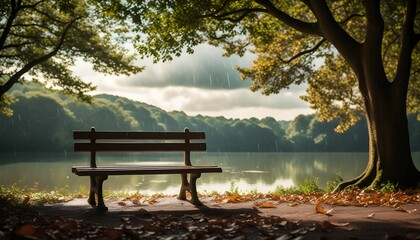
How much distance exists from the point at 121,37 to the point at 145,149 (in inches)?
416

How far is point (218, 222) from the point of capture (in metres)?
5.36

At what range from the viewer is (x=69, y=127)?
12038 centimetres

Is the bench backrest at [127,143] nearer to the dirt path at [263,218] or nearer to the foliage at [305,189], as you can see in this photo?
the dirt path at [263,218]

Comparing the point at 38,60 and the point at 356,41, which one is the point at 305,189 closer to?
the point at 356,41

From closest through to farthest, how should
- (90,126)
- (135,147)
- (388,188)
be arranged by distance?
(135,147) < (388,188) < (90,126)

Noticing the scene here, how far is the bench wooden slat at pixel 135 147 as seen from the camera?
7838 millimetres

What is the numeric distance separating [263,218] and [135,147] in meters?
3.28

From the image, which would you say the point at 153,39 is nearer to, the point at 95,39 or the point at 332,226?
the point at 95,39

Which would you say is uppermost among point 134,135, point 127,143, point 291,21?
point 291,21

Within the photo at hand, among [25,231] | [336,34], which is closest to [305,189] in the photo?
[336,34]

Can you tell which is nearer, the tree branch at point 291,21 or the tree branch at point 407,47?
the tree branch at point 407,47

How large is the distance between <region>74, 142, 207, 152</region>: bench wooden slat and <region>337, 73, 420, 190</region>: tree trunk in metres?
4.70

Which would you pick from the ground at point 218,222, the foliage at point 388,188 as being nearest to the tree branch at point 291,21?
the foliage at point 388,188

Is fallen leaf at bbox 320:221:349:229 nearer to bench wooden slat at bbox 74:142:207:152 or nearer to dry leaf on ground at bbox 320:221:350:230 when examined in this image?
dry leaf on ground at bbox 320:221:350:230
